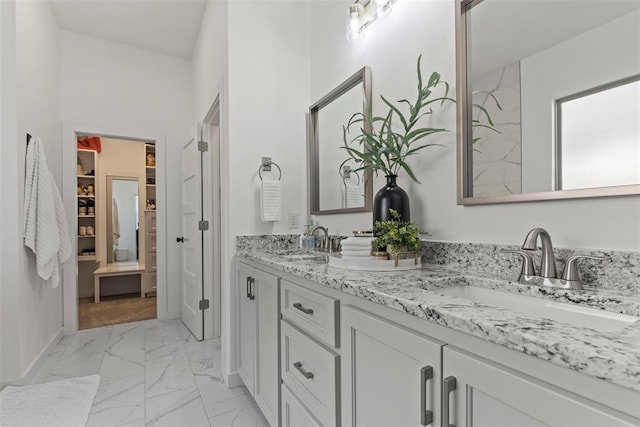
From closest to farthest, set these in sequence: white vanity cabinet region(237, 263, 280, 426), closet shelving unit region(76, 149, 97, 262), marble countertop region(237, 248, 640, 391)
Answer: marble countertop region(237, 248, 640, 391) < white vanity cabinet region(237, 263, 280, 426) < closet shelving unit region(76, 149, 97, 262)

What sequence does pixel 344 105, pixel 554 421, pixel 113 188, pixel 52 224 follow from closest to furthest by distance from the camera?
pixel 554 421 → pixel 344 105 → pixel 52 224 → pixel 113 188

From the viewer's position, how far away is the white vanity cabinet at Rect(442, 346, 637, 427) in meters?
0.45

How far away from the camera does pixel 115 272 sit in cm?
441

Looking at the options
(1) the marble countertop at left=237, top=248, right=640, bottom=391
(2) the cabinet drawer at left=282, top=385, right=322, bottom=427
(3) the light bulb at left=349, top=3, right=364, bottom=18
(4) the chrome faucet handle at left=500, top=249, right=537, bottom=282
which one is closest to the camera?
(1) the marble countertop at left=237, top=248, right=640, bottom=391

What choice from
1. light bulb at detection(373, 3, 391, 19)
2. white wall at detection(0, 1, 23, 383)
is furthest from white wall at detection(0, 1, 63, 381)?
light bulb at detection(373, 3, 391, 19)

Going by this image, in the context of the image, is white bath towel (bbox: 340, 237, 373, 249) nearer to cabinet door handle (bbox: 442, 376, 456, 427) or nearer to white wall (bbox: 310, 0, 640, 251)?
white wall (bbox: 310, 0, 640, 251)

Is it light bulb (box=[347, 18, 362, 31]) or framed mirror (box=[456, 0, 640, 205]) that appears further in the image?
light bulb (box=[347, 18, 362, 31])

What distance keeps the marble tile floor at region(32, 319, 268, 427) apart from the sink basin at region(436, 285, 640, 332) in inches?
50.5

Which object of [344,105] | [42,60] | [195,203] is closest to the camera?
[344,105]

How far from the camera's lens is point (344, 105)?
6.61 feet

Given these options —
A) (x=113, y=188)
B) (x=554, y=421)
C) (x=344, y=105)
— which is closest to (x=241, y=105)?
(x=344, y=105)

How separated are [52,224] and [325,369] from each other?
2416mm

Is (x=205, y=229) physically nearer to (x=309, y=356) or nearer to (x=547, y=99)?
(x=309, y=356)

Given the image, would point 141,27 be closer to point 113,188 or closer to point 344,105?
point 344,105
